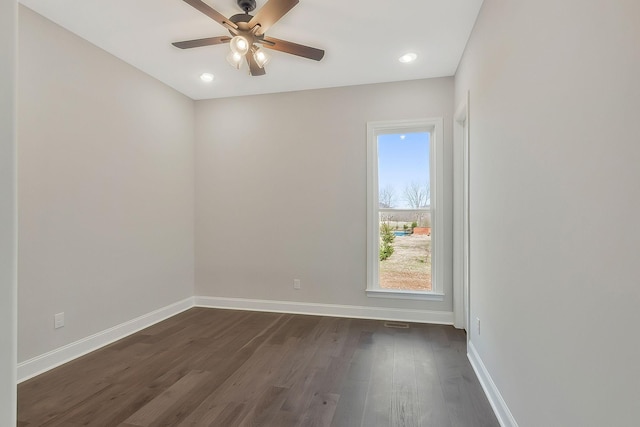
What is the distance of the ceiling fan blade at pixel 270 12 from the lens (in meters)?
1.97

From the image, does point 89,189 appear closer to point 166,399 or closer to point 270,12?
point 166,399

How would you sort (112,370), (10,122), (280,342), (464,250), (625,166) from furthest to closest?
(464,250)
(280,342)
(112,370)
(625,166)
(10,122)

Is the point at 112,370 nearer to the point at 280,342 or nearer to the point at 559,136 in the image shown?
the point at 280,342

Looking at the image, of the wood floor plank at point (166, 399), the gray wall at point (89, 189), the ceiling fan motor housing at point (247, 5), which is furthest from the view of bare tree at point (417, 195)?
the gray wall at point (89, 189)

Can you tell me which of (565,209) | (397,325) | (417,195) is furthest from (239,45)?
(397,325)

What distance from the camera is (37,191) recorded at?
7.94 ft

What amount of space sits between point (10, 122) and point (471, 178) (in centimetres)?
276

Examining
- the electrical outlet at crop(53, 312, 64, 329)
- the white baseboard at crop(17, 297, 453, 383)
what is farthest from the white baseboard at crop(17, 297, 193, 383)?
the electrical outlet at crop(53, 312, 64, 329)

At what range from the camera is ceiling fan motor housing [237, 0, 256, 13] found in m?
2.21

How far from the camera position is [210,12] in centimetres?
207

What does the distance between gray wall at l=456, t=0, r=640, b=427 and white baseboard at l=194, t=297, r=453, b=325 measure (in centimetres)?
148

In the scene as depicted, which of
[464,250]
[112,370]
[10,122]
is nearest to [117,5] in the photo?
[10,122]

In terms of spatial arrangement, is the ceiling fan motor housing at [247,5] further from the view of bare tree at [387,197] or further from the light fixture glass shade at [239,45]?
the view of bare tree at [387,197]

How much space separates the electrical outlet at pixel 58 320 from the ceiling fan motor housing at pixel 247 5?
9.40 ft
